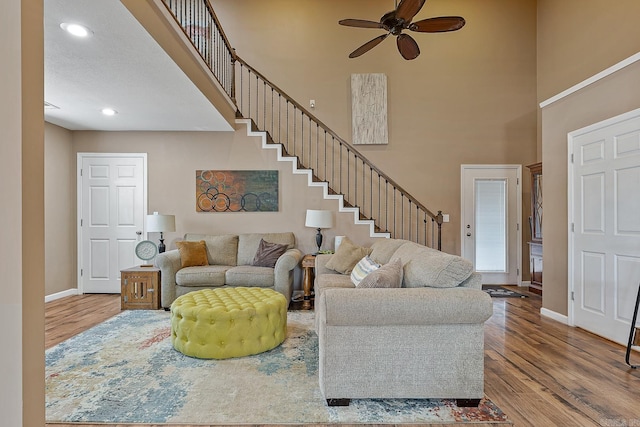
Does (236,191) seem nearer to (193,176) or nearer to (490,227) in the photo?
(193,176)

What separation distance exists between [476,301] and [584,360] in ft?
5.32

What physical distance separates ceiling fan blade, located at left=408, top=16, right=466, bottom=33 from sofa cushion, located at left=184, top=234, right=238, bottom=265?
3571 mm

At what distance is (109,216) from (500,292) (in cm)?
620

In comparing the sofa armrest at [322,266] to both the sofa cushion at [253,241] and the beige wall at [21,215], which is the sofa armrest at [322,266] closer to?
the sofa cushion at [253,241]

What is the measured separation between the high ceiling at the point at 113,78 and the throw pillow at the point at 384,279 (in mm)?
2303

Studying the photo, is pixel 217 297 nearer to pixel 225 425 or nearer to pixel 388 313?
pixel 225 425

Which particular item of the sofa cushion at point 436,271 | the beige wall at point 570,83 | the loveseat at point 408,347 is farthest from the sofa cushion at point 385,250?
the beige wall at point 570,83

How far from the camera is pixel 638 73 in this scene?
3.23 metres

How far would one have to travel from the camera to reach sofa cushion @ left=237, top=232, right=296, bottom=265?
5203mm

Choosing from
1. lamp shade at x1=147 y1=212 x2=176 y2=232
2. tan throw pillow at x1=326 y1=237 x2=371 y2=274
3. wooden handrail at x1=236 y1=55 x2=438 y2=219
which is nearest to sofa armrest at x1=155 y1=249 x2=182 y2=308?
lamp shade at x1=147 y1=212 x2=176 y2=232

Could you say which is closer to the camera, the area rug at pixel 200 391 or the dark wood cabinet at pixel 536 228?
the area rug at pixel 200 391

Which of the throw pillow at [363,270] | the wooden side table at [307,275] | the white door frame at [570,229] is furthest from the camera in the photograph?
the wooden side table at [307,275]

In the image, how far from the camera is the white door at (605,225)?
3281 mm

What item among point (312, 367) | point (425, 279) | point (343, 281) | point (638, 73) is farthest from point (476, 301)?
point (638, 73)
